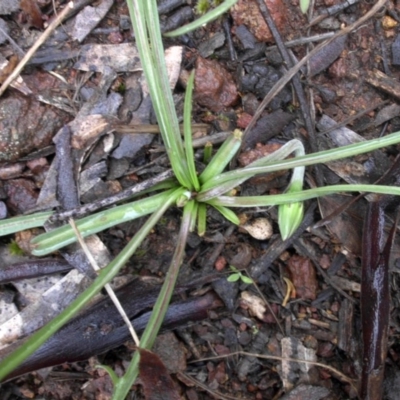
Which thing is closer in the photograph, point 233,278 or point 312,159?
point 312,159

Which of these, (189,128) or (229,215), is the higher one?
(189,128)

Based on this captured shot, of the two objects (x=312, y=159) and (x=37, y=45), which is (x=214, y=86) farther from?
(x=37, y=45)

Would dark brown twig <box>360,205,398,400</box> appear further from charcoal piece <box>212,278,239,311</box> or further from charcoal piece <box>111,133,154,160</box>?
charcoal piece <box>111,133,154,160</box>

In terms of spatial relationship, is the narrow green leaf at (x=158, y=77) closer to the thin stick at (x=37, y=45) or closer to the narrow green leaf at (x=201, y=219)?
the narrow green leaf at (x=201, y=219)

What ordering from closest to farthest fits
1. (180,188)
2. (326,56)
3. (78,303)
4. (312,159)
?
(78,303) < (312,159) < (180,188) < (326,56)

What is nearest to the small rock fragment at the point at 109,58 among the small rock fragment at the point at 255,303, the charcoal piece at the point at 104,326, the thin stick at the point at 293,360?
the charcoal piece at the point at 104,326

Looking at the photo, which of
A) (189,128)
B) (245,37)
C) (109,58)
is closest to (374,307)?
(189,128)

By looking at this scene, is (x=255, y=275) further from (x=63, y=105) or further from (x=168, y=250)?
(x=63, y=105)
